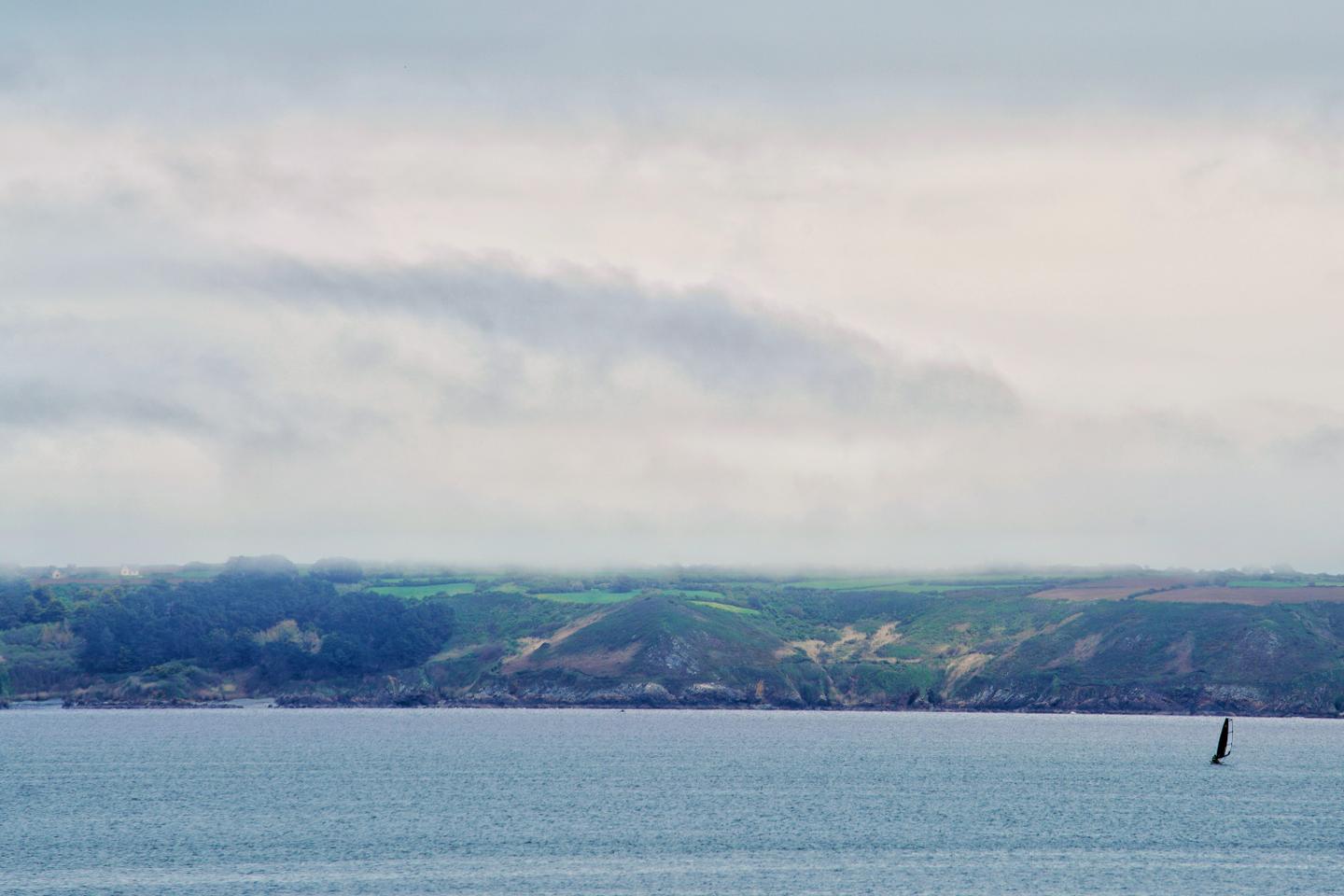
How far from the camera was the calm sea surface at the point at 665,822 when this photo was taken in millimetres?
97312

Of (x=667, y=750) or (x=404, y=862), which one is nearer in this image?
(x=404, y=862)

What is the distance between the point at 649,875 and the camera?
97875 millimetres

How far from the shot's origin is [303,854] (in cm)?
10669

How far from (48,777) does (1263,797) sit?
125574 mm

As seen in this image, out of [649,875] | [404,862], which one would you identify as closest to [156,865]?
[404,862]

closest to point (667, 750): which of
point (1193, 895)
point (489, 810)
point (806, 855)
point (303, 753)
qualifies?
point (303, 753)

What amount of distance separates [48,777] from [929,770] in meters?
96.4

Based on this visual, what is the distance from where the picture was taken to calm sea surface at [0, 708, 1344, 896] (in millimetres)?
97312

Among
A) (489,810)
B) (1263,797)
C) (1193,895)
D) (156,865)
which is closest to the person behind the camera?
(1193,895)

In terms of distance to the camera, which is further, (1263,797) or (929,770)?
(929,770)

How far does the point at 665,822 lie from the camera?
123 meters

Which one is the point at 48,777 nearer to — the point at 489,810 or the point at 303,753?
the point at 303,753

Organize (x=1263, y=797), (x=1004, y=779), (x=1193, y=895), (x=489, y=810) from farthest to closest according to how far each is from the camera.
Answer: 1. (x=1004, y=779)
2. (x=1263, y=797)
3. (x=489, y=810)
4. (x=1193, y=895)

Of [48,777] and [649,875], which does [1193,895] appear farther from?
[48,777]
